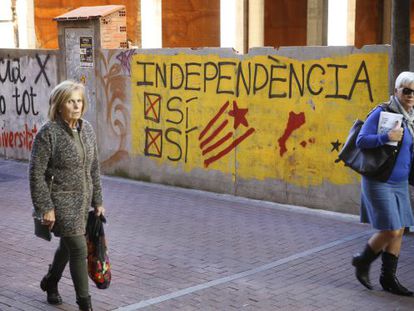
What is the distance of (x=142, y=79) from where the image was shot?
35.8 ft

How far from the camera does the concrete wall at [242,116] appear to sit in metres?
8.67

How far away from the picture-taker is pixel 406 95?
18.4 ft

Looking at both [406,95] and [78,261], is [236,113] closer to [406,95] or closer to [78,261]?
[406,95]

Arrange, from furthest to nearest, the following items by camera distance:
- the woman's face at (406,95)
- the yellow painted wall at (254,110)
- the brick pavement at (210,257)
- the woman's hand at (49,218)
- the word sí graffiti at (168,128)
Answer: the word sí graffiti at (168,128) < the yellow painted wall at (254,110) < the brick pavement at (210,257) < the woman's face at (406,95) < the woman's hand at (49,218)

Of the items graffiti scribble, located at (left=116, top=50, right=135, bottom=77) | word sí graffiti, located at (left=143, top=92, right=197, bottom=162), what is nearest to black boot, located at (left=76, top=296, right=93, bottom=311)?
word sí graffiti, located at (left=143, top=92, right=197, bottom=162)

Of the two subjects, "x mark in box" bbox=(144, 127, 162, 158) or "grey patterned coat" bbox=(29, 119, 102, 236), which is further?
"x mark in box" bbox=(144, 127, 162, 158)

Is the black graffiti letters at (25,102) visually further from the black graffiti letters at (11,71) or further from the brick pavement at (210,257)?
the brick pavement at (210,257)

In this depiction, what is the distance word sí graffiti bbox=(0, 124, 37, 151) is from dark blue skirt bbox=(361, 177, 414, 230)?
327 inches

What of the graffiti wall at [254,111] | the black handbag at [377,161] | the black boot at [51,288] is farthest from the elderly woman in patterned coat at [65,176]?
the graffiti wall at [254,111]

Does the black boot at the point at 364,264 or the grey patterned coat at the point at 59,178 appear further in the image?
the black boot at the point at 364,264

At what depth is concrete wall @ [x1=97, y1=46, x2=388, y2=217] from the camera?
28.5ft

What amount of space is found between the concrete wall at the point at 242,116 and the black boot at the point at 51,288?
163 inches

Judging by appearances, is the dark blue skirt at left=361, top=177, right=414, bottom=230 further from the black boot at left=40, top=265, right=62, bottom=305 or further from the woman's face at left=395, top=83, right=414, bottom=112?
the black boot at left=40, top=265, right=62, bottom=305

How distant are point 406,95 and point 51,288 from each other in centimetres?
313
